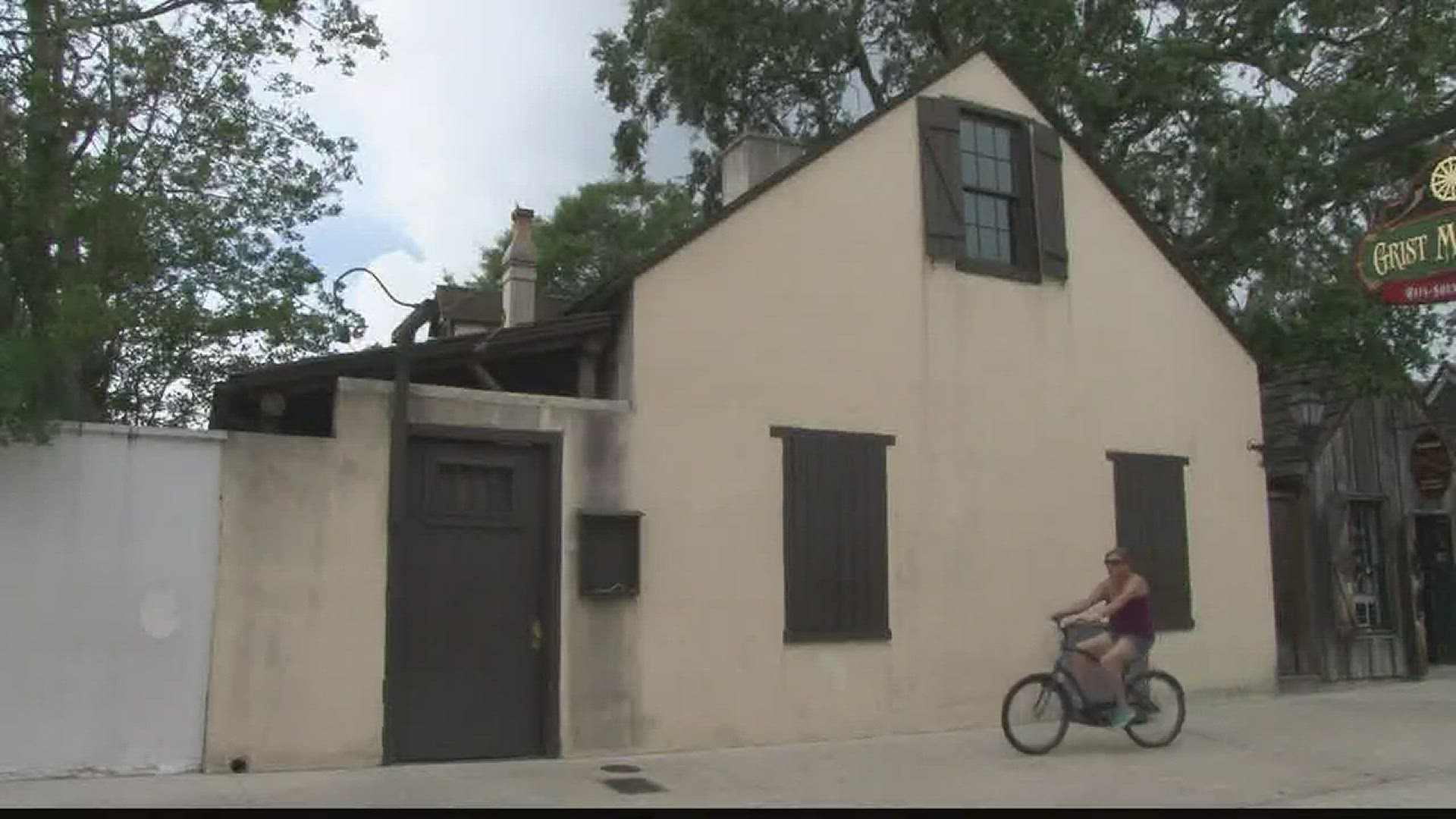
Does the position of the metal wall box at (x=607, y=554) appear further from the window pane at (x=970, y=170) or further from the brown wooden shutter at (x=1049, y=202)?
the brown wooden shutter at (x=1049, y=202)

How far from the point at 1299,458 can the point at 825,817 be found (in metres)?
10.1

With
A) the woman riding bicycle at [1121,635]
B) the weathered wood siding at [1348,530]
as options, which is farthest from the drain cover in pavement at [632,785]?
the weathered wood siding at [1348,530]

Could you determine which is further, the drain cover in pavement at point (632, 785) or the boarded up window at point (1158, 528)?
the boarded up window at point (1158, 528)

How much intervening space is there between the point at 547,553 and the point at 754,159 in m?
5.47

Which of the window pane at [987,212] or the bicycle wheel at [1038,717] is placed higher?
the window pane at [987,212]

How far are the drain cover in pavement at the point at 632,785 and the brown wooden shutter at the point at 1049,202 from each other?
6.97 meters

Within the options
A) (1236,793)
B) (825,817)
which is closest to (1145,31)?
(1236,793)

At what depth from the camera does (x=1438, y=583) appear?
17172 millimetres

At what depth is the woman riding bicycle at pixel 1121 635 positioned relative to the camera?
10078 mm

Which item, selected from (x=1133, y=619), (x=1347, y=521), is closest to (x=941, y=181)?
(x=1133, y=619)

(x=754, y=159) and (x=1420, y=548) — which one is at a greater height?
(x=754, y=159)

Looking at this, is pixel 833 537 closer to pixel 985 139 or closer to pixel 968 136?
pixel 968 136

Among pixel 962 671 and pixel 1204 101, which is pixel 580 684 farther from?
pixel 1204 101

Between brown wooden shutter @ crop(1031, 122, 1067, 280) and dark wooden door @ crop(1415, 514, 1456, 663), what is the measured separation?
25.5ft
